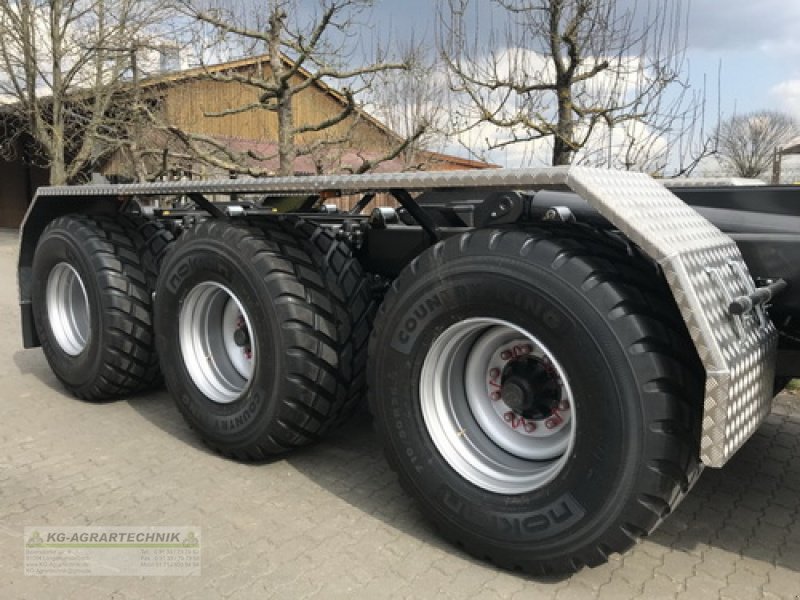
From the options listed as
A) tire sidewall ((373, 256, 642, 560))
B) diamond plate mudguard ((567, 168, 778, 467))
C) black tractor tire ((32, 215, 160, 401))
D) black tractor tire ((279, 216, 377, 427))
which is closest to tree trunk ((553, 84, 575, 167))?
black tractor tire ((279, 216, 377, 427))

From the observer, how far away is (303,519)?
2963mm

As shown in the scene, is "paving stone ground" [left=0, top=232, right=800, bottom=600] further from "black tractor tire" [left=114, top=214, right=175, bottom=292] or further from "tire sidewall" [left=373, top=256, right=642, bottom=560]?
"black tractor tire" [left=114, top=214, right=175, bottom=292]

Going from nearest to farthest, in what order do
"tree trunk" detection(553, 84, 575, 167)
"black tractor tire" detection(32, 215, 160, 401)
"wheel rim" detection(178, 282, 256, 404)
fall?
"wheel rim" detection(178, 282, 256, 404) → "black tractor tire" detection(32, 215, 160, 401) → "tree trunk" detection(553, 84, 575, 167)

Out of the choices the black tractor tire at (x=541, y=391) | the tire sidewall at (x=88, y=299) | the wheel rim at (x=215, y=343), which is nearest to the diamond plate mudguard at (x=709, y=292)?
the black tractor tire at (x=541, y=391)

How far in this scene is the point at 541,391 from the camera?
2691 millimetres

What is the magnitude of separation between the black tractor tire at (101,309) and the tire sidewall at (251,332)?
1.90 feet

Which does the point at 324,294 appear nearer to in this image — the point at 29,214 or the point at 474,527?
the point at 474,527

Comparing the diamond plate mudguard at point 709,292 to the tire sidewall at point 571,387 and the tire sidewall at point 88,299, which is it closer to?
the tire sidewall at point 571,387

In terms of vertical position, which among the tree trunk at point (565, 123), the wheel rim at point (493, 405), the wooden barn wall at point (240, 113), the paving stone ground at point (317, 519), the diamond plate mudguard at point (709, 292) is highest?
the wooden barn wall at point (240, 113)

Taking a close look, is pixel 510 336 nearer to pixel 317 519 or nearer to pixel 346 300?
pixel 346 300

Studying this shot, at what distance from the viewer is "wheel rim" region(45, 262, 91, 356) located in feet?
15.9

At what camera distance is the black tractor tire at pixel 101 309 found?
13.9 feet

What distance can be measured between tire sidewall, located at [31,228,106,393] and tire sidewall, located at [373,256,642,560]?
244cm

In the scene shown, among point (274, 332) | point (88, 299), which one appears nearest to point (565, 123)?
point (88, 299)
